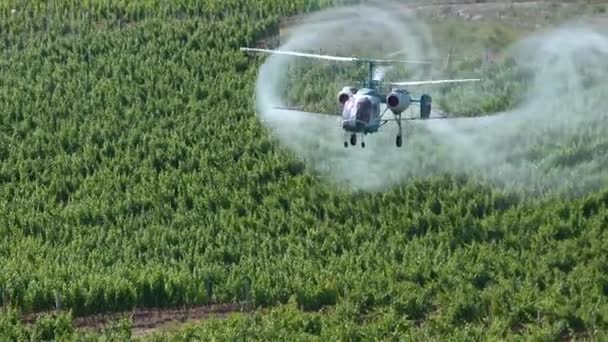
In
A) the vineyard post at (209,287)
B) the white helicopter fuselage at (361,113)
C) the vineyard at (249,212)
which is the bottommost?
the vineyard post at (209,287)

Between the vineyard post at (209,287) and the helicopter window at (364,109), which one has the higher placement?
the helicopter window at (364,109)

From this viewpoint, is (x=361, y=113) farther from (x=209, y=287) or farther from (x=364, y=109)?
(x=209, y=287)

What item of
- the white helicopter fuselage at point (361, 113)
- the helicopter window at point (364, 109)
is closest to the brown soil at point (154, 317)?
the white helicopter fuselage at point (361, 113)

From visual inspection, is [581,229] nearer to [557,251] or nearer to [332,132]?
[557,251]

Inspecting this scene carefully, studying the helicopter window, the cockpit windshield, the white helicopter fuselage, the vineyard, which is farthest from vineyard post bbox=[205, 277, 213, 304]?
the helicopter window

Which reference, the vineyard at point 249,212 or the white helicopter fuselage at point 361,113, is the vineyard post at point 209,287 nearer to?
the vineyard at point 249,212

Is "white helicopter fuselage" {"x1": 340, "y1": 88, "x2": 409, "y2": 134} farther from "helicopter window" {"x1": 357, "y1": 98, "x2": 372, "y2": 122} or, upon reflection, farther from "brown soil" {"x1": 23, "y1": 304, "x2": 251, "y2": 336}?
"brown soil" {"x1": 23, "y1": 304, "x2": 251, "y2": 336}

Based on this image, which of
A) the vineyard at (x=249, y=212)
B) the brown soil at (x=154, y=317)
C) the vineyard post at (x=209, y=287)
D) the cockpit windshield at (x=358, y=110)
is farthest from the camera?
the vineyard post at (x=209, y=287)

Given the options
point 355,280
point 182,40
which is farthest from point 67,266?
point 182,40

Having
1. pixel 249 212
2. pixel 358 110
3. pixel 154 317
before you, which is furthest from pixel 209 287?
pixel 358 110
